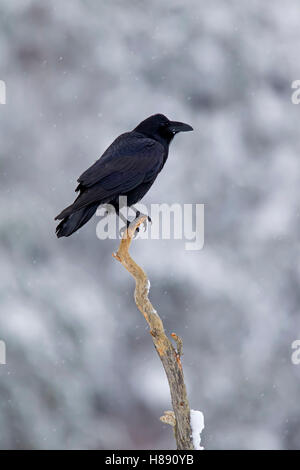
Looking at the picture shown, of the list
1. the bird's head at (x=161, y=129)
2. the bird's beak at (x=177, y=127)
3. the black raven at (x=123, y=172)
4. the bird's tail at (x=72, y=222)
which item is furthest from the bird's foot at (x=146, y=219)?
the bird's beak at (x=177, y=127)

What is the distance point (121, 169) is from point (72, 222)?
760mm

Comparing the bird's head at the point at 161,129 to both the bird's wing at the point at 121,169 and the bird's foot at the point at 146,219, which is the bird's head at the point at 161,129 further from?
the bird's foot at the point at 146,219

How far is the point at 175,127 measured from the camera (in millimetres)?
5801

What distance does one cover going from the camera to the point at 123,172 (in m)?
5.19

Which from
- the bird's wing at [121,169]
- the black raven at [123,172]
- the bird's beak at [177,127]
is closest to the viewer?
the black raven at [123,172]

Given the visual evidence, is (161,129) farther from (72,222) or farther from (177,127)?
(72,222)

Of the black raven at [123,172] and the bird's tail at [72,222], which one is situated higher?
the black raven at [123,172]

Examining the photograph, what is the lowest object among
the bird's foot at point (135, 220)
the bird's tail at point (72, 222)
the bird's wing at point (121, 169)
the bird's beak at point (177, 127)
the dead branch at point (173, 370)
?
the dead branch at point (173, 370)

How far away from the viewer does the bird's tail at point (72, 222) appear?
470cm

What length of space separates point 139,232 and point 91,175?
0.80 meters

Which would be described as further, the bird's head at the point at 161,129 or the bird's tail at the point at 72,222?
the bird's head at the point at 161,129

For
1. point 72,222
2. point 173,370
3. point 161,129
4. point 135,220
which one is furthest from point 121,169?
point 173,370
